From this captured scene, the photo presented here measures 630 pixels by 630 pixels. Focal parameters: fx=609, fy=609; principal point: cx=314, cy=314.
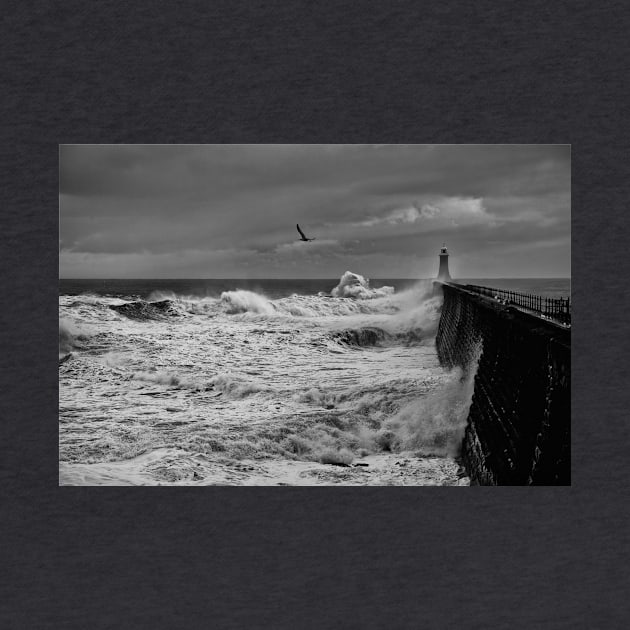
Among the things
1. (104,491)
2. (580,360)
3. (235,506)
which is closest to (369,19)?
(580,360)

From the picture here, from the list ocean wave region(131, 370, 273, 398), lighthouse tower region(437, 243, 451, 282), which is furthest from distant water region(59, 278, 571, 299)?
ocean wave region(131, 370, 273, 398)

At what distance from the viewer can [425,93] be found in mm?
4910

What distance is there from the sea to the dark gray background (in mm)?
267

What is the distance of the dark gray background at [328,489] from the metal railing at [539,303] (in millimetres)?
108

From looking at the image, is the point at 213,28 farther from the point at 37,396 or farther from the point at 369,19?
the point at 37,396

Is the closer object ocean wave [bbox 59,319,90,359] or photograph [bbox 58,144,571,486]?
photograph [bbox 58,144,571,486]

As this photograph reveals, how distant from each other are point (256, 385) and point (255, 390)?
0.05 meters

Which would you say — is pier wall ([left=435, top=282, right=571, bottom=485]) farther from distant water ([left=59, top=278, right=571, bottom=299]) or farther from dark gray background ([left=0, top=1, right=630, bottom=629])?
distant water ([left=59, top=278, right=571, bottom=299])

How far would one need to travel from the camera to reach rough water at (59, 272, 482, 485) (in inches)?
201

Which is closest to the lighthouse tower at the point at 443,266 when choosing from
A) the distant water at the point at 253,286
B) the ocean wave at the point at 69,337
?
the distant water at the point at 253,286

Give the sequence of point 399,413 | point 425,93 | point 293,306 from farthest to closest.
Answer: point 293,306, point 399,413, point 425,93

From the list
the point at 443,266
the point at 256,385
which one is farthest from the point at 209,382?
the point at 443,266

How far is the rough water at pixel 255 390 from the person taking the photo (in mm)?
5117

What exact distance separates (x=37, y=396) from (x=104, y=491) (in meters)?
0.96
